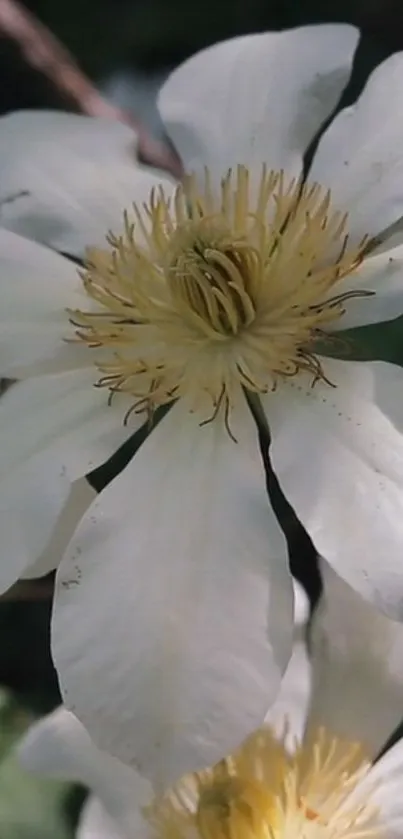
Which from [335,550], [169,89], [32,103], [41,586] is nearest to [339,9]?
[32,103]

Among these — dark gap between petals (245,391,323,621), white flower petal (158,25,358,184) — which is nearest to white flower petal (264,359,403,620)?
dark gap between petals (245,391,323,621)

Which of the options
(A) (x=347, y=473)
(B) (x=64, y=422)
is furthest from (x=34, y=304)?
(A) (x=347, y=473)

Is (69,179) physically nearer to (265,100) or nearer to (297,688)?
(265,100)

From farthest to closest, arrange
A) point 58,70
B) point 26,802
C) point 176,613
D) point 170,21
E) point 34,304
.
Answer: point 170,21 < point 58,70 < point 26,802 < point 34,304 < point 176,613

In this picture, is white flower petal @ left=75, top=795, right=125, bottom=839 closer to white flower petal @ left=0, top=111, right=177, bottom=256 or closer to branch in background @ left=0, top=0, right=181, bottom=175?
white flower petal @ left=0, top=111, right=177, bottom=256

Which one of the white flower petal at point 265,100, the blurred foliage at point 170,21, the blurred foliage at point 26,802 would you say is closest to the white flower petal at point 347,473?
the white flower petal at point 265,100

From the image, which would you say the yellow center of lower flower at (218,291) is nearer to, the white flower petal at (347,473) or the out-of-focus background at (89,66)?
the white flower petal at (347,473)
